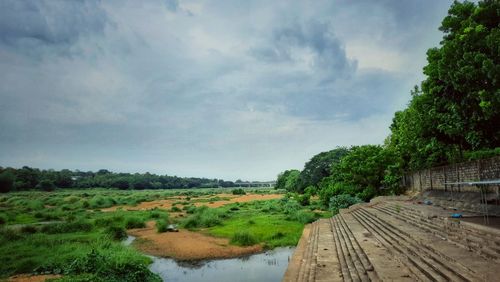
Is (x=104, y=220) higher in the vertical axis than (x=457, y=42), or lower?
lower

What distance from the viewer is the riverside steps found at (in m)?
7.29

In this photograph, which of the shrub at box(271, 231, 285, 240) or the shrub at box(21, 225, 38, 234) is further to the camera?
the shrub at box(21, 225, 38, 234)

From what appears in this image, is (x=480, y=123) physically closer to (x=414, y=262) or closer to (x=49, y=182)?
(x=414, y=262)

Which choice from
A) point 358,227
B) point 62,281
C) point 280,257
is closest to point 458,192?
point 358,227

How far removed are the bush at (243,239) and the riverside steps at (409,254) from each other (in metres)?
7.22

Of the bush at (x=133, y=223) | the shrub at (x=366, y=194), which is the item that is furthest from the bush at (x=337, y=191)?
the bush at (x=133, y=223)

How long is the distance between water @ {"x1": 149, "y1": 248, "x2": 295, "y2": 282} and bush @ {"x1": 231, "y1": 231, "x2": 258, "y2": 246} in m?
2.09

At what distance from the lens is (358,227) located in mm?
16984

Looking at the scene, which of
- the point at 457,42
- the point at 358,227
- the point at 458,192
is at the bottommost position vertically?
the point at 358,227

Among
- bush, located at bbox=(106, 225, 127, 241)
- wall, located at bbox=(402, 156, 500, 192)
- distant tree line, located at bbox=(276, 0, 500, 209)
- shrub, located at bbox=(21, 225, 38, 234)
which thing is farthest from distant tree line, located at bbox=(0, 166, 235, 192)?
distant tree line, located at bbox=(276, 0, 500, 209)

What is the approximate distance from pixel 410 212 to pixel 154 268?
543 inches

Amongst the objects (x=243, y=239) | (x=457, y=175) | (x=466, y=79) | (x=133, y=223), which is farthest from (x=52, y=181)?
(x=466, y=79)

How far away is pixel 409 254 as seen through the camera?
9.37 meters

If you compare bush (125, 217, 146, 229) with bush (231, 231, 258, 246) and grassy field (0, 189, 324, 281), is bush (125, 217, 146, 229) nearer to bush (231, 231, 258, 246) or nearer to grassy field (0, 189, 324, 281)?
grassy field (0, 189, 324, 281)
